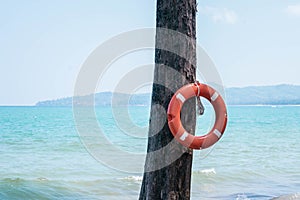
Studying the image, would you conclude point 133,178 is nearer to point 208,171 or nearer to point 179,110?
point 208,171

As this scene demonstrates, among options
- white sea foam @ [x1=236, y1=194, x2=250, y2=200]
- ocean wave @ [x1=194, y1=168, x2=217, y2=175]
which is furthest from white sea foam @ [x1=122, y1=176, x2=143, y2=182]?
white sea foam @ [x1=236, y1=194, x2=250, y2=200]

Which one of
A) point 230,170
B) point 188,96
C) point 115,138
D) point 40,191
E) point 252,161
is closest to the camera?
point 188,96

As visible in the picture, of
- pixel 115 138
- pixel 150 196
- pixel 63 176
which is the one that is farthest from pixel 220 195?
pixel 115 138

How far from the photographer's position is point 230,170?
39.4 feet

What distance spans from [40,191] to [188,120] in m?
6.33

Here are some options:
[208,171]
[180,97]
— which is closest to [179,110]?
[180,97]

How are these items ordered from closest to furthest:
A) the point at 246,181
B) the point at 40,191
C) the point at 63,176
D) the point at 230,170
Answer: the point at 40,191
the point at 246,181
the point at 63,176
the point at 230,170

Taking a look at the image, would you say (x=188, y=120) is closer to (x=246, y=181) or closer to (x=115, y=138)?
(x=246, y=181)

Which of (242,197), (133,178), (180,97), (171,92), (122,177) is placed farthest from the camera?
(122,177)

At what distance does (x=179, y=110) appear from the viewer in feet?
12.1

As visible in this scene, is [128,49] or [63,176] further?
[63,176]

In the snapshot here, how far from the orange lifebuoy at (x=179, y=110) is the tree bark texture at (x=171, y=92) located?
0.09m

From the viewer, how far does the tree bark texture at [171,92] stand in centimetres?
374

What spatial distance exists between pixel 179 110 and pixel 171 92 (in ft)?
0.56
